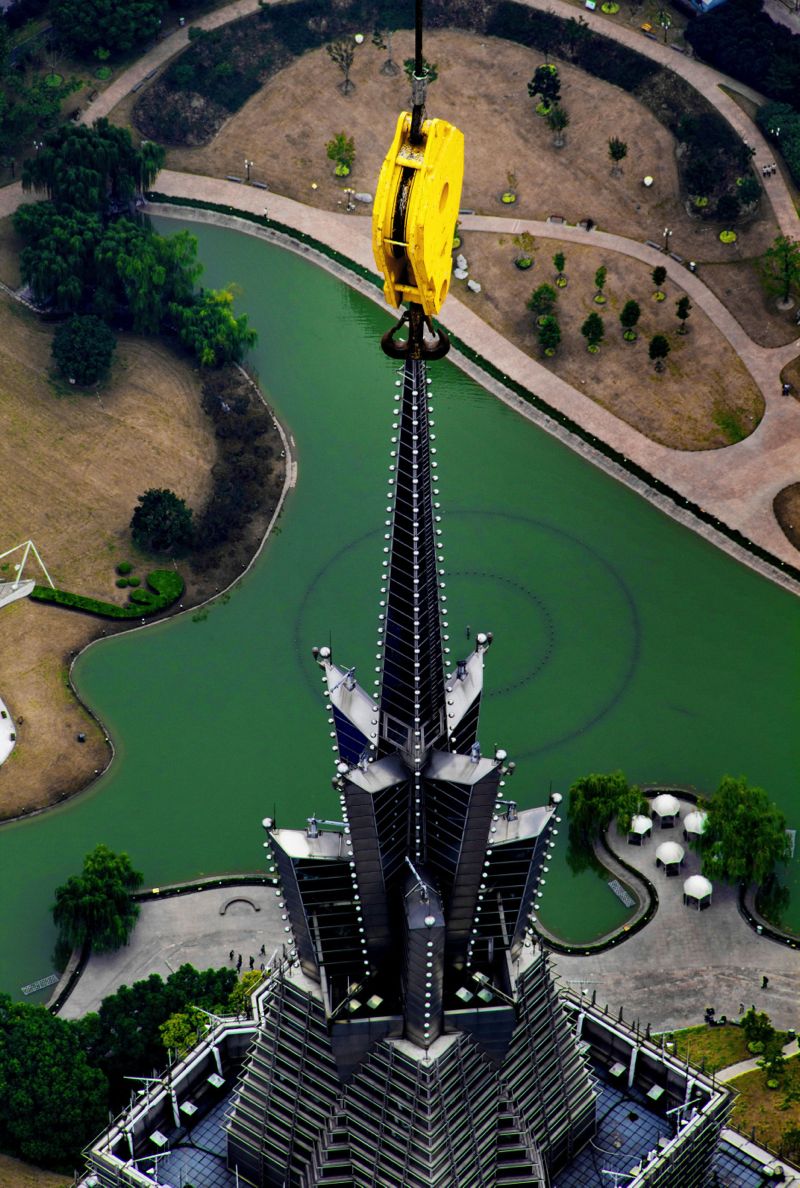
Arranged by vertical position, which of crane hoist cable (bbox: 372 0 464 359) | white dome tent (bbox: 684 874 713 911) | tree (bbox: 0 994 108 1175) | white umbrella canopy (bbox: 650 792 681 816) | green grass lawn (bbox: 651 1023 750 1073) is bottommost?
tree (bbox: 0 994 108 1175)

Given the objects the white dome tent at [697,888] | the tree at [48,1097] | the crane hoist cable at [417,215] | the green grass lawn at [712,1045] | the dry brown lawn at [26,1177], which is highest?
the white dome tent at [697,888]

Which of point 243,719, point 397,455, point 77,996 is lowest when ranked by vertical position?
point 77,996

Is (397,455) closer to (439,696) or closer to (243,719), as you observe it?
(439,696)

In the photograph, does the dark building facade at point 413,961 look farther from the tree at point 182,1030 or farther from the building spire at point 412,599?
the tree at point 182,1030

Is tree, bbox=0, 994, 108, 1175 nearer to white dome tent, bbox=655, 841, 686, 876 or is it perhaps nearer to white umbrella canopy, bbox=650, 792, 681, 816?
white dome tent, bbox=655, 841, 686, 876

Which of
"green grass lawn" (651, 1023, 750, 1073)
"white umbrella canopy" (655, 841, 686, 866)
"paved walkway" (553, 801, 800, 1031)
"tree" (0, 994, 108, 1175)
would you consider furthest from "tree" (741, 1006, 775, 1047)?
"tree" (0, 994, 108, 1175)

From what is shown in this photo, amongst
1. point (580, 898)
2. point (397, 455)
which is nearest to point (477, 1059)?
point (397, 455)

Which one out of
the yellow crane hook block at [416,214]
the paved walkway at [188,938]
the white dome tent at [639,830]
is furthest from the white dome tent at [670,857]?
the yellow crane hook block at [416,214]

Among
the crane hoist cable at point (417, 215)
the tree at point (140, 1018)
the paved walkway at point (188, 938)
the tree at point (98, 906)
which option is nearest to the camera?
the crane hoist cable at point (417, 215)
